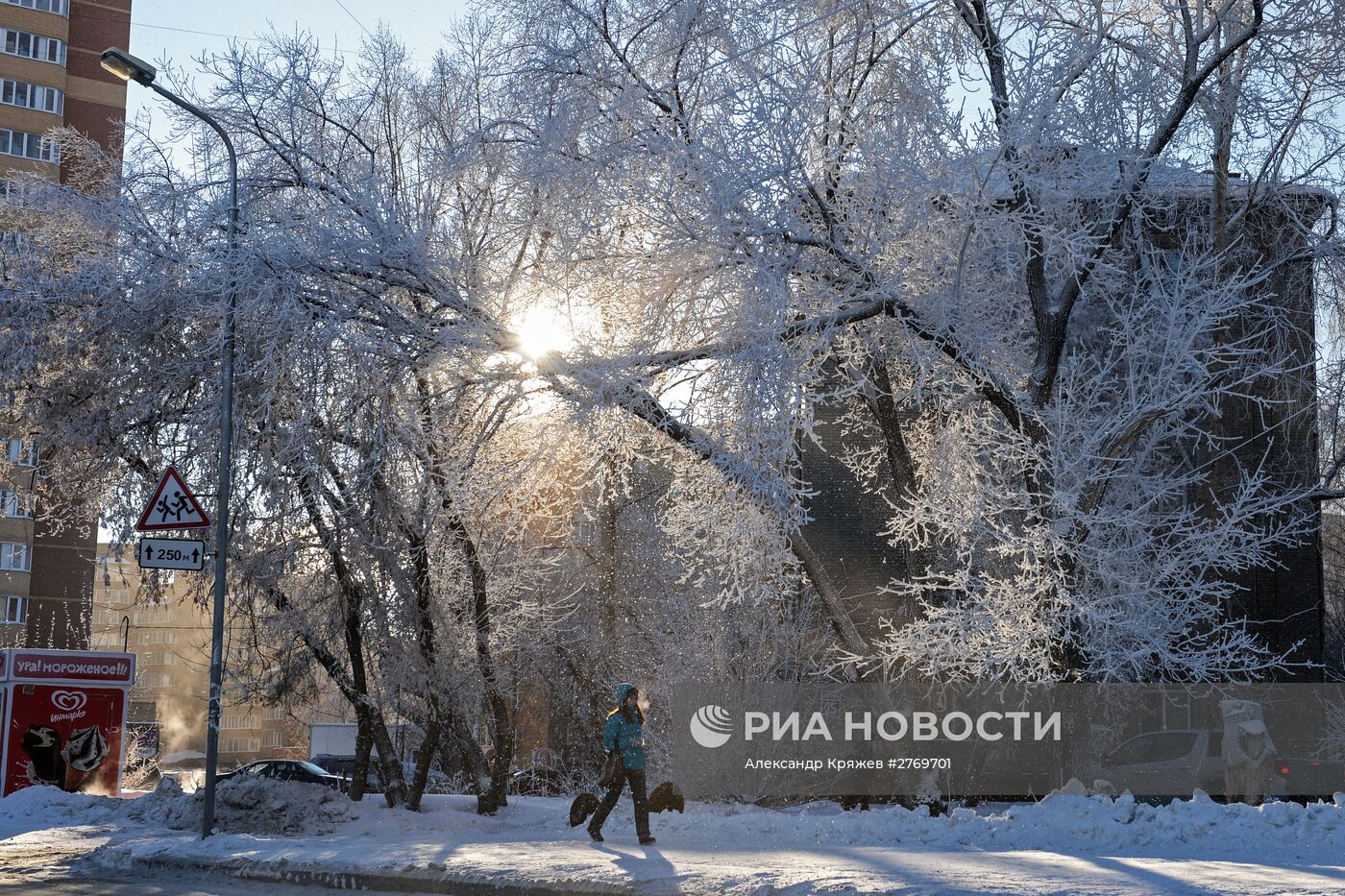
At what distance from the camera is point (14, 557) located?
6097 centimetres

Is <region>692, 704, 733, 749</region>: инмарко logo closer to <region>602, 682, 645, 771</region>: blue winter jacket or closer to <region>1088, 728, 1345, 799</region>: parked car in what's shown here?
<region>1088, 728, 1345, 799</region>: parked car

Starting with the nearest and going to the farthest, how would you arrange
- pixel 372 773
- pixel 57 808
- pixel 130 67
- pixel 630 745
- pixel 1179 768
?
1. pixel 630 745
2. pixel 130 67
3. pixel 57 808
4. pixel 1179 768
5. pixel 372 773

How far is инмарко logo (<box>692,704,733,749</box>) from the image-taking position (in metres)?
19.2

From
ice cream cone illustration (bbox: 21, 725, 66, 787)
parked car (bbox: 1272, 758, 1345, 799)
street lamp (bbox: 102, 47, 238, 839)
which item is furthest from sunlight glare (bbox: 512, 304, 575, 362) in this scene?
parked car (bbox: 1272, 758, 1345, 799)

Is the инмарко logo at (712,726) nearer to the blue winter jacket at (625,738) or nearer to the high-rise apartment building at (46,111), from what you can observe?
the blue winter jacket at (625,738)

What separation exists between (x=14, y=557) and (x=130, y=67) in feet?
175

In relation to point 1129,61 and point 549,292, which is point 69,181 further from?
point 1129,61

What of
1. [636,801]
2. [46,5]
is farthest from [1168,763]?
[46,5]

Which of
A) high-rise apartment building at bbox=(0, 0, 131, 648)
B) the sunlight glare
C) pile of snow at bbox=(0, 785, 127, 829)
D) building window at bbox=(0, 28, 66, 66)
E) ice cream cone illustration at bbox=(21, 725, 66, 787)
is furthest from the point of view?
building window at bbox=(0, 28, 66, 66)

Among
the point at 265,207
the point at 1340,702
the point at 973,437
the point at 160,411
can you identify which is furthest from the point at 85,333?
the point at 1340,702

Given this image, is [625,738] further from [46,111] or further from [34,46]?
[34,46]

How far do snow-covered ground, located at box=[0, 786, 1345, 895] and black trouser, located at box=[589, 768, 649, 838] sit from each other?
0.78 feet

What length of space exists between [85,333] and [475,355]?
17.3 feet

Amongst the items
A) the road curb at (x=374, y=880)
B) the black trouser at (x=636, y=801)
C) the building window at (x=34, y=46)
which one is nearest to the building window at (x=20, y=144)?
the building window at (x=34, y=46)
